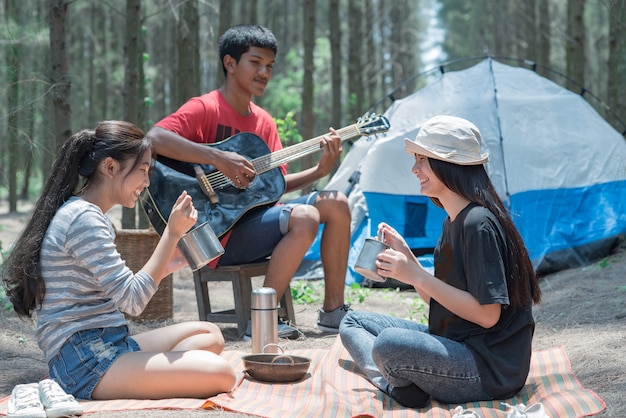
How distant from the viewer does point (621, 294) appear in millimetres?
5043

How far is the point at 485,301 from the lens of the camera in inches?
107

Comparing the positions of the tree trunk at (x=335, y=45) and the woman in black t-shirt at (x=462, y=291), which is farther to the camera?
the tree trunk at (x=335, y=45)

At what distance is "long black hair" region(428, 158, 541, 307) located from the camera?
2.84m

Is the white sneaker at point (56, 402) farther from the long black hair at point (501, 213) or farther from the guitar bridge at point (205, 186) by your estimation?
the guitar bridge at point (205, 186)

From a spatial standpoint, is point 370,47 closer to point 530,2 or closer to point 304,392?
point 530,2

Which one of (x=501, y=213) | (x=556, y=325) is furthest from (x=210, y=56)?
(x=501, y=213)

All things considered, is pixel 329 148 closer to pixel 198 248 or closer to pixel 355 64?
pixel 198 248

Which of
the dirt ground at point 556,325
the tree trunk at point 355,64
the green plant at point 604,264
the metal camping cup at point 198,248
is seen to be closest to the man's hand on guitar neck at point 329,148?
the dirt ground at point 556,325

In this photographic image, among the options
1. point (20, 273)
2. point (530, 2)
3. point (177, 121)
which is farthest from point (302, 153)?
point (530, 2)

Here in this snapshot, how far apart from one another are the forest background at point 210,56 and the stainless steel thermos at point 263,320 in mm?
2589

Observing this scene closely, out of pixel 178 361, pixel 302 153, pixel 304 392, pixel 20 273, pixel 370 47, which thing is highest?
pixel 370 47

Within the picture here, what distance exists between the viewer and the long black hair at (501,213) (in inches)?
112

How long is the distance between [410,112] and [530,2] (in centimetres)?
1208

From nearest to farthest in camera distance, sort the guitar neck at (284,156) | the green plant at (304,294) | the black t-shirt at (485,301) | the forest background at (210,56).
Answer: the black t-shirt at (485,301)
the guitar neck at (284,156)
the green plant at (304,294)
the forest background at (210,56)
